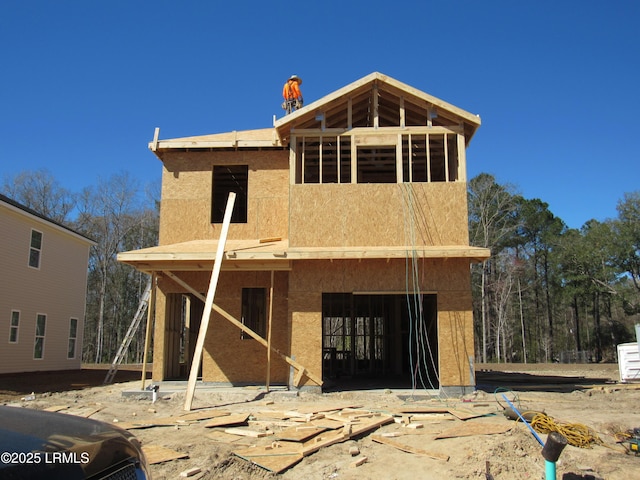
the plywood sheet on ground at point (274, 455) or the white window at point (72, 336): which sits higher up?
the white window at point (72, 336)

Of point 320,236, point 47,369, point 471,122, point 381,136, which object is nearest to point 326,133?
point 381,136

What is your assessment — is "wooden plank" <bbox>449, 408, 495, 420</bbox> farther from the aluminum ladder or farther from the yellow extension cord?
the aluminum ladder

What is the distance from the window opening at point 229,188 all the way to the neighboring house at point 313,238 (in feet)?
0.62

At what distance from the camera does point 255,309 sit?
14.9 metres

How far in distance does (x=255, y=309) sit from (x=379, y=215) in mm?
4573

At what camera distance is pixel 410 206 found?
44.5 ft

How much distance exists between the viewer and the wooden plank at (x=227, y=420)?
9.21 m

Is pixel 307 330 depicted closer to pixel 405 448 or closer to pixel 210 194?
pixel 210 194

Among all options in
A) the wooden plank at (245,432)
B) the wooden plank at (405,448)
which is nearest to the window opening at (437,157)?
the wooden plank at (405,448)

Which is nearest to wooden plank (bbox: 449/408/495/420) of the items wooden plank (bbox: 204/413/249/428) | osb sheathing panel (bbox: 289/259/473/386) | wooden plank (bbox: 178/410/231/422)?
osb sheathing panel (bbox: 289/259/473/386)

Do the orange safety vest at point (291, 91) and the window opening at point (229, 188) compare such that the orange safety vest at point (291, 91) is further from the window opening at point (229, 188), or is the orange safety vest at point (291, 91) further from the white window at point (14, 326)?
the white window at point (14, 326)

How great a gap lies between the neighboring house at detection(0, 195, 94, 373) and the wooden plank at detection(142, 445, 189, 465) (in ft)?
46.3

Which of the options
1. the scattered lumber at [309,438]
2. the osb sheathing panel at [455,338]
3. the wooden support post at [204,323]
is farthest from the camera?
the osb sheathing panel at [455,338]

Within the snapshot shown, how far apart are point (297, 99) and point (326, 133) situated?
4.58m
